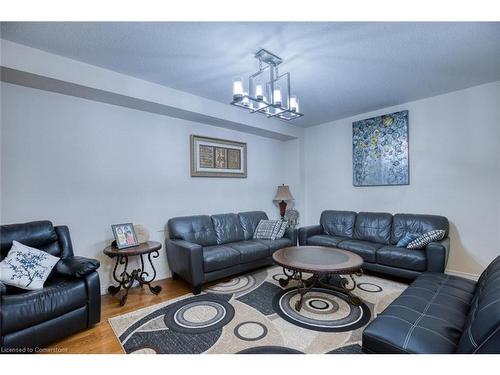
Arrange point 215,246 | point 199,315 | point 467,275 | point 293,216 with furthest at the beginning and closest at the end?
point 293,216
point 215,246
point 467,275
point 199,315

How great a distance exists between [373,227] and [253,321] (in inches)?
101

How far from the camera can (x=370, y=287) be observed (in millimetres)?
2859

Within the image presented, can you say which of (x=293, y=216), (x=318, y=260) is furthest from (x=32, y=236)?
(x=293, y=216)

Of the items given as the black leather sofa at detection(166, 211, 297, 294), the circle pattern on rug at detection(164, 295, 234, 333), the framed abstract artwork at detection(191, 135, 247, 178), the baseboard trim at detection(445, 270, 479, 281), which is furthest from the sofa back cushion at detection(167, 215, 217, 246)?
the baseboard trim at detection(445, 270, 479, 281)

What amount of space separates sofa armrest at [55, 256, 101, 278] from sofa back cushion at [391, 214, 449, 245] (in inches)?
151

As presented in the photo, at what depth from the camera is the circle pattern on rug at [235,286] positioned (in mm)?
2814

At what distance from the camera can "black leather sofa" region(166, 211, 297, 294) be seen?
9.07ft

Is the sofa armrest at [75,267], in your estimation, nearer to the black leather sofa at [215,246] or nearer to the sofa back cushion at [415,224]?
the black leather sofa at [215,246]

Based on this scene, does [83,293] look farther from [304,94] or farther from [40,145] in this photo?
[304,94]

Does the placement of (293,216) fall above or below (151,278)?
above

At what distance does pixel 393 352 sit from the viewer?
1.24m

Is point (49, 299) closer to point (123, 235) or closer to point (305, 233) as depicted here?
point (123, 235)

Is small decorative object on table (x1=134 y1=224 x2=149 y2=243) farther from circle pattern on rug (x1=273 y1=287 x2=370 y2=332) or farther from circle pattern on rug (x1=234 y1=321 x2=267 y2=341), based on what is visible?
circle pattern on rug (x1=273 y1=287 x2=370 y2=332)

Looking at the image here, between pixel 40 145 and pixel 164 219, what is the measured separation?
5.36 ft
